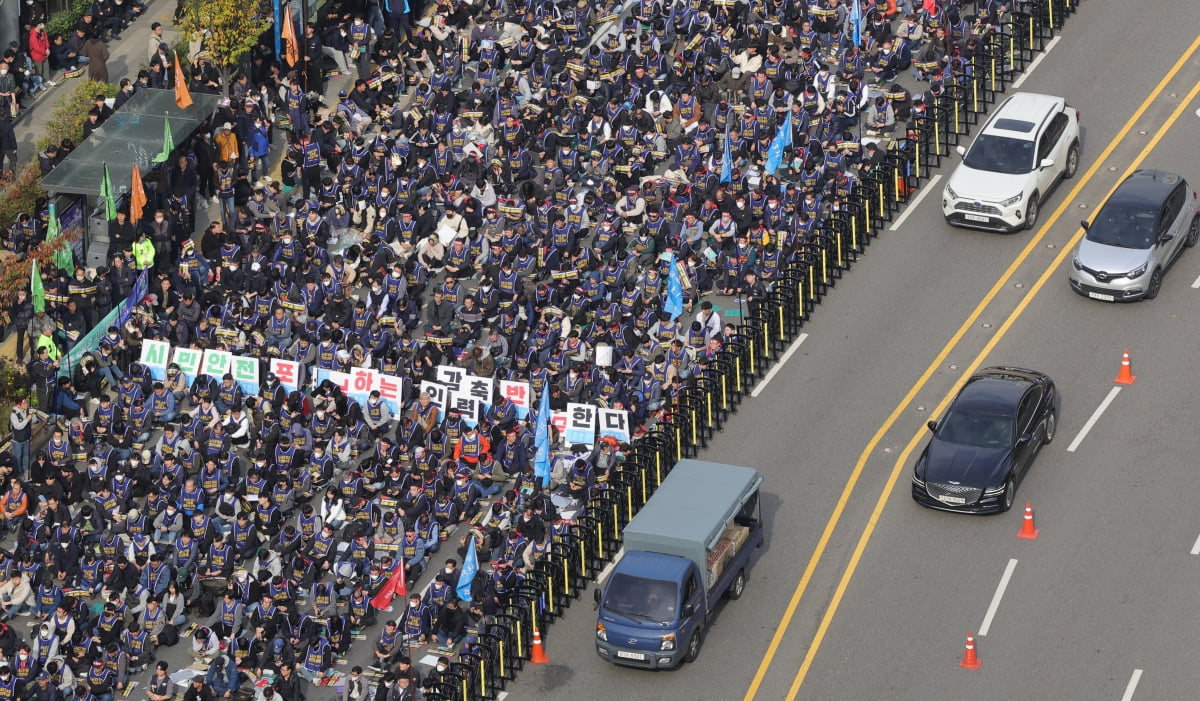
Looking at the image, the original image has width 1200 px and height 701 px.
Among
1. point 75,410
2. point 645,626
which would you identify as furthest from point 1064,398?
point 75,410

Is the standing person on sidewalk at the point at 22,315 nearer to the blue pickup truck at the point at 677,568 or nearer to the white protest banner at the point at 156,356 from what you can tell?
the white protest banner at the point at 156,356

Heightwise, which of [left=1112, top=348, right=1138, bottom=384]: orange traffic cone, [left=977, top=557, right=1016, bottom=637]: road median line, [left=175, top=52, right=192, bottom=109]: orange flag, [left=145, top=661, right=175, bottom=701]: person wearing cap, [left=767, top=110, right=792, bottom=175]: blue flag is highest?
[left=767, top=110, right=792, bottom=175]: blue flag

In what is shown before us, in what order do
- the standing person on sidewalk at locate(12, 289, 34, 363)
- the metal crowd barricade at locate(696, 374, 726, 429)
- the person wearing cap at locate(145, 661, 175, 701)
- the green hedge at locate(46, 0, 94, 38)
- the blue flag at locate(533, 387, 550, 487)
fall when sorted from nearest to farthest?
1. the person wearing cap at locate(145, 661, 175, 701)
2. the blue flag at locate(533, 387, 550, 487)
3. the metal crowd barricade at locate(696, 374, 726, 429)
4. the standing person on sidewalk at locate(12, 289, 34, 363)
5. the green hedge at locate(46, 0, 94, 38)

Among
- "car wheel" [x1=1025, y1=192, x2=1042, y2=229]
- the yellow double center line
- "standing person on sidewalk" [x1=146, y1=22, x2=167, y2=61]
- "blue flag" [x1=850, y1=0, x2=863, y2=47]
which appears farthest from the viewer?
"standing person on sidewalk" [x1=146, y1=22, x2=167, y2=61]

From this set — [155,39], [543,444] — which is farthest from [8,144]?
[543,444]

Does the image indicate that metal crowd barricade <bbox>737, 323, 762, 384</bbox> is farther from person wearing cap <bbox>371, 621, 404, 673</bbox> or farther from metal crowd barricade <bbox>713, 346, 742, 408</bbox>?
person wearing cap <bbox>371, 621, 404, 673</bbox>

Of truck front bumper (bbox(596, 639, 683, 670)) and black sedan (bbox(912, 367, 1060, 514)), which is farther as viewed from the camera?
black sedan (bbox(912, 367, 1060, 514))

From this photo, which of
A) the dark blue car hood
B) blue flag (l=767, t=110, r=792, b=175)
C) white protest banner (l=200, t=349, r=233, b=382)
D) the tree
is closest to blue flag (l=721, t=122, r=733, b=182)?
blue flag (l=767, t=110, r=792, b=175)

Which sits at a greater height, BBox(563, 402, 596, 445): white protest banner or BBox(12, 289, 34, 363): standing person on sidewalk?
BBox(563, 402, 596, 445): white protest banner
